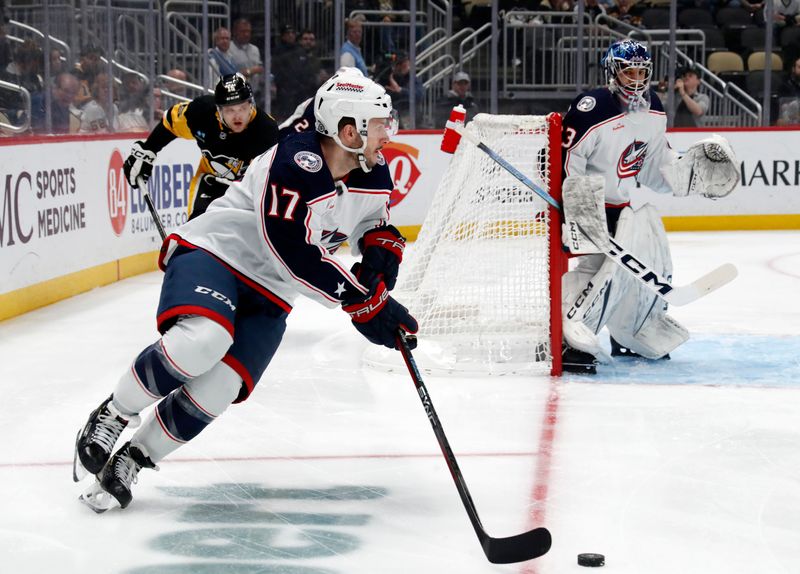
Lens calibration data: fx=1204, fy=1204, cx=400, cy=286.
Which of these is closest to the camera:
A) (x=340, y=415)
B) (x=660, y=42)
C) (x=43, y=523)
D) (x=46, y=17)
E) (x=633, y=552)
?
(x=633, y=552)

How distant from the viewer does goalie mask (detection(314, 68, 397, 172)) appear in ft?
8.54

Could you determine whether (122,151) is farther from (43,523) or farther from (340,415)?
(43,523)

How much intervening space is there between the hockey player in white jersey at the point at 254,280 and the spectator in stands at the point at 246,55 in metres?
5.63

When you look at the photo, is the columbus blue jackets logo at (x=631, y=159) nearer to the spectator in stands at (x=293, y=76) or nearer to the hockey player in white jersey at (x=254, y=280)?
the hockey player in white jersey at (x=254, y=280)

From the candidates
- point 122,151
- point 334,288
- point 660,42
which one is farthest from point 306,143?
point 660,42

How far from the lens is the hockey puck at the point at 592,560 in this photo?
7.79 feet

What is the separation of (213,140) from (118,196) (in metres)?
1.99

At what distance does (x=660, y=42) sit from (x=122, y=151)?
4675 millimetres

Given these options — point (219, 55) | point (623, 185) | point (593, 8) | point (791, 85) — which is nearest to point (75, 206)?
point (219, 55)

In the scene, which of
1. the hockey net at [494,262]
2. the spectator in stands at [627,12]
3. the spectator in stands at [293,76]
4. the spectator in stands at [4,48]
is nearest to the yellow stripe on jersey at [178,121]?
the hockey net at [494,262]

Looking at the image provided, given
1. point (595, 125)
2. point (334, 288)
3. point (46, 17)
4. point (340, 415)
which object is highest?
point (46, 17)

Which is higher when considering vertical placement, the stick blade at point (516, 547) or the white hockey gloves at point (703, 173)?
the white hockey gloves at point (703, 173)

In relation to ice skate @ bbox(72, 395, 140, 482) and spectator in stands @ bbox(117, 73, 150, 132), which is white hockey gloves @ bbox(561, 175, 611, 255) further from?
spectator in stands @ bbox(117, 73, 150, 132)

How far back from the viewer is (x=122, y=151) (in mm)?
6594
